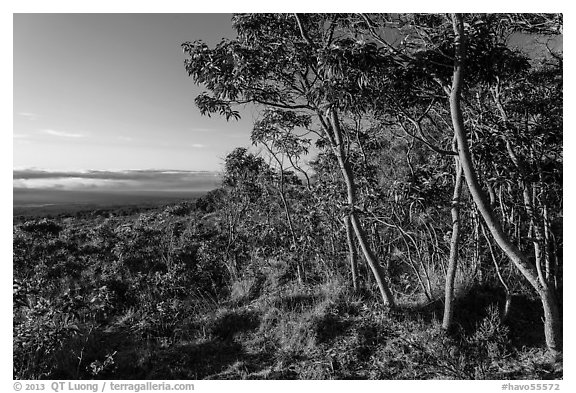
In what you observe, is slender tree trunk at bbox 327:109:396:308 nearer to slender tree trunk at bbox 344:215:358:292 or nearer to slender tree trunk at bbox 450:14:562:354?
slender tree trunk at bbox 344:215:358:292

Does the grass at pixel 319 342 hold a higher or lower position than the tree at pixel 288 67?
lower

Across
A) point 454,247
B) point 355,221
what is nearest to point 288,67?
point 355,221

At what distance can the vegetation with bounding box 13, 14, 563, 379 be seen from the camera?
132 inches

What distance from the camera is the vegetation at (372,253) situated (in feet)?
11.0

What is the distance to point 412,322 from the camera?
4.20 metres

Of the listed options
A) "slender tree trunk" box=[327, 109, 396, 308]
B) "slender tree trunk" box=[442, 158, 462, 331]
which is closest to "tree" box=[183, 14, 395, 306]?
"slender tree trunk" box=[327, 109, 396, 308]

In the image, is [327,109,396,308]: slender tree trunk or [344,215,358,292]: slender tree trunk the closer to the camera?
[327,109,396,308]: slender tree trunk

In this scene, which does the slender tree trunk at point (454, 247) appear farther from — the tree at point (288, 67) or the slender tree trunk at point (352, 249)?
the slender tree trunk at point (352, 249)

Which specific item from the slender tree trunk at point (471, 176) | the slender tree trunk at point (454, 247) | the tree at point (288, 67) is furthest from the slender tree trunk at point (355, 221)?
the slender tree trunk at point (471, 176)

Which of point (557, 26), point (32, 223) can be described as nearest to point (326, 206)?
point (557, 26)

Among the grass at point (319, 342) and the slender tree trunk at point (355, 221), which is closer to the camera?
the grass at point (319, 342)

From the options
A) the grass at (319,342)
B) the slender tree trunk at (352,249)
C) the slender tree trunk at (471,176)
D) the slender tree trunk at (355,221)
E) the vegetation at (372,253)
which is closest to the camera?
the slender tree trunk at (471,176)

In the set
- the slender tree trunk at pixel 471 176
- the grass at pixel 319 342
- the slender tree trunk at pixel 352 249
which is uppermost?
the slender tree trunk at pixel 471 176

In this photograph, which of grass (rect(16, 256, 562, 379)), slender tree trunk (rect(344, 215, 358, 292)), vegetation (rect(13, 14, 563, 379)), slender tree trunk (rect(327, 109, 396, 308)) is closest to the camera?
vegetation (rect(13, 14, 563, 379))
